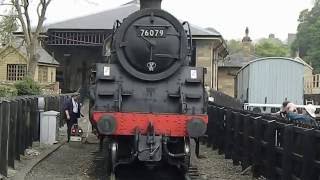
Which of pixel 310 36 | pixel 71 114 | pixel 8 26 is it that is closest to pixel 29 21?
pixel 8 26

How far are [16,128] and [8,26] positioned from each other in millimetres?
27789

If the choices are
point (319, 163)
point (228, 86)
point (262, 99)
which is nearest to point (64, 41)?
point (262, 99)

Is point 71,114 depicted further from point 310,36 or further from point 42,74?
point 310,36

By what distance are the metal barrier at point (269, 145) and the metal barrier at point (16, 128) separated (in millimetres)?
4657

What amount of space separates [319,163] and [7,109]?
18.9 ft

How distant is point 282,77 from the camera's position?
28.5 meters

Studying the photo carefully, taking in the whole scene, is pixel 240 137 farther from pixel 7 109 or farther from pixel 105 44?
pixel 7 109

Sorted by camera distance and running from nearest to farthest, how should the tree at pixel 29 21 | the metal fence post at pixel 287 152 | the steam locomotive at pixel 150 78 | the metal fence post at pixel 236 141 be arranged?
1. the metal fence post at pixel 287 152
2. the steam locomotive at pixel 150 78
3. the metal fence post at pixel 236 141
4. the tree at pixel 29 21

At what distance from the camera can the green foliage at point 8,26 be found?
36384 mm

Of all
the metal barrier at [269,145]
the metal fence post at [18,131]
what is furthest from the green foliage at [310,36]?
the metal fence post at [18,131]

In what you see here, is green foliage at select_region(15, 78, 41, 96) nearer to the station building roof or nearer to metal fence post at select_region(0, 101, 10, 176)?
the station building roof

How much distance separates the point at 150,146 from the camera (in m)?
9.59

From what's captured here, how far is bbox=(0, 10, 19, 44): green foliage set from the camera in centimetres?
3638

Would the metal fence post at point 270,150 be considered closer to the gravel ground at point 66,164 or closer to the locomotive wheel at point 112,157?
the locomotive wheel at point 112,157
